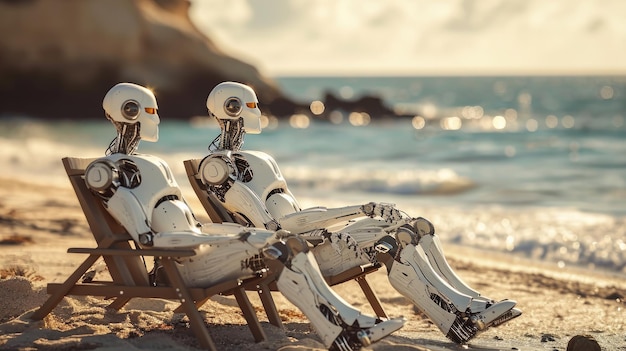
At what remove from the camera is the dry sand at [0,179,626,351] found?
6211mm

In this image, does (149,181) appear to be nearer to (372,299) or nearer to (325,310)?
(325,310)

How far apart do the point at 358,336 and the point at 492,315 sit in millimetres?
1057

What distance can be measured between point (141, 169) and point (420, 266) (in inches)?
71.3

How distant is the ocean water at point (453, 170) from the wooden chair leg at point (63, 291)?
676 cm

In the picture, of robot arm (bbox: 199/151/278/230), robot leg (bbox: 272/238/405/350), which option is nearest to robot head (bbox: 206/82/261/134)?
robot arm (bbox: 199/151/278/230)

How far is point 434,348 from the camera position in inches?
254

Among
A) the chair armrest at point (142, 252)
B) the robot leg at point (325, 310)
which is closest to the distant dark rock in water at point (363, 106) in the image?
the chair armrest at point (142, 252)

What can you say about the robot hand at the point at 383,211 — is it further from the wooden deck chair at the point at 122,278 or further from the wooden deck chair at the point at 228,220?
the wooden deck chair at the point at 122,278

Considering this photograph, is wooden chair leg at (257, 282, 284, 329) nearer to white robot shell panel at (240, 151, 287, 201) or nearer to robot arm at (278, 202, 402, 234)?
robot arm at (278, 202, 402, 234)

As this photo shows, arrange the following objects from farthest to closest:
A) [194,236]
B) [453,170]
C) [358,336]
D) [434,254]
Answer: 1. [453,170]
2. [434,254]
3. [194,236]
4. [358,336]

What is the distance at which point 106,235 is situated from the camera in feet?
20.2

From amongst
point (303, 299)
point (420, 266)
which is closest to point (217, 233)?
point (303, 299)

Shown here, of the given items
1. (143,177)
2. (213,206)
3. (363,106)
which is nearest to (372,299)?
(213,206)

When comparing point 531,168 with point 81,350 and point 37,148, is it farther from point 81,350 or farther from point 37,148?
point 81,350
